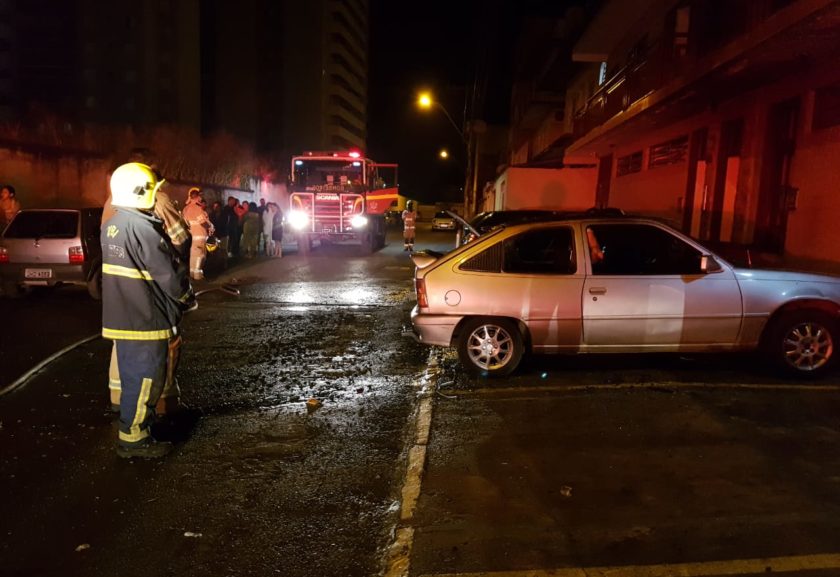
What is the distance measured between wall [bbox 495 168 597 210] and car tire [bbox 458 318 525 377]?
862 inches

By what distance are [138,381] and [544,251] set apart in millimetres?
3951

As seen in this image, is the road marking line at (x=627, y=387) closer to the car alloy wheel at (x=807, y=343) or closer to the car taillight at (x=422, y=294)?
the car alloy wheel at (x=807, y=343)

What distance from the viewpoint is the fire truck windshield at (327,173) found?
69.0ft

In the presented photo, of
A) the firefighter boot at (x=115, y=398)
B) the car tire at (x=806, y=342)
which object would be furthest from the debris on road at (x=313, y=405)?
the car tire at (x=806, y=342)

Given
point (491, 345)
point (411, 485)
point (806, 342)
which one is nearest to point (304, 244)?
point (491, 345)

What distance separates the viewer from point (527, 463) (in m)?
4.48

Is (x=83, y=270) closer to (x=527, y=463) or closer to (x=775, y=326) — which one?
(x=527, y=463)

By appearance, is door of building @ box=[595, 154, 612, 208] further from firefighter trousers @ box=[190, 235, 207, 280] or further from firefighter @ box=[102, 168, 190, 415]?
firefighter @ box=[102, 168, 190, 415]

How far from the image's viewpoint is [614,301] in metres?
6.19

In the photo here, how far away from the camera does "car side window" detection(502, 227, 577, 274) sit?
630 centimetres

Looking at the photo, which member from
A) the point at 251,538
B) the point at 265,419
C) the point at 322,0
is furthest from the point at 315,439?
the point at 322,0

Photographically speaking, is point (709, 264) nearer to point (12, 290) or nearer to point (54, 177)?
point (12, 290)

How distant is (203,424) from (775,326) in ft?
17.3

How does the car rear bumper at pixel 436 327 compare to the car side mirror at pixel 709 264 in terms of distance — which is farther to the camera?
the car rear bumper at pixel 436 327
